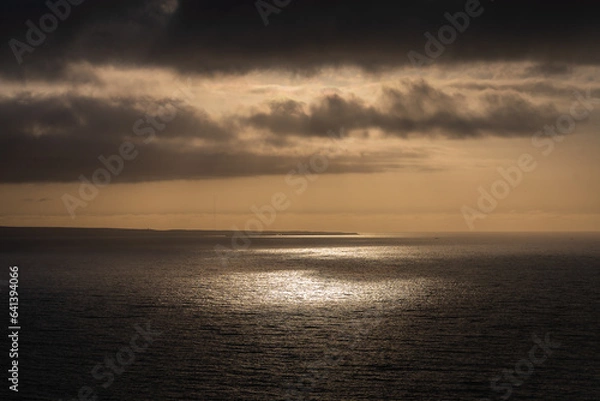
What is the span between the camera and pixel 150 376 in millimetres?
57281

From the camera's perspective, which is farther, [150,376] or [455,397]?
[150,376]

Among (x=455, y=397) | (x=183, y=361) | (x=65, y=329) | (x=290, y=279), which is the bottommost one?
(x=455, y=397)

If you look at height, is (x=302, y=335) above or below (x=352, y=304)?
below

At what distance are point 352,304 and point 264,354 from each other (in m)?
46.4

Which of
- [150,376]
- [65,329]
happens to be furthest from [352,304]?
[150,376]

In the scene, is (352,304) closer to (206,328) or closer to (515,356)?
(206,328)

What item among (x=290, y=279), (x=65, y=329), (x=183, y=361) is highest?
(x=290, y=279)

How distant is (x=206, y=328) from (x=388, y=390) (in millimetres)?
35914

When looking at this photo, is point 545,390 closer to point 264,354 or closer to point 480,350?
point 480,350

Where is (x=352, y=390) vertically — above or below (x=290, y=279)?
below

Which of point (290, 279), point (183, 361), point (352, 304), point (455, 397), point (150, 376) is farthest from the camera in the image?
point (290, 279)

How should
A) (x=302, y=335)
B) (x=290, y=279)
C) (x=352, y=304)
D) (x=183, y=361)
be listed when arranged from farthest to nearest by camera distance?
(x=290, y=279) < (x=352, y=304) < (x=302, y=335) < (x=183, y=361)

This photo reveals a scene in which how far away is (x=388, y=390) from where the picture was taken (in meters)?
53.3

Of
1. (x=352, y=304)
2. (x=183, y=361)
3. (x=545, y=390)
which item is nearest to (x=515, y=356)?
(x=545, y=390)
